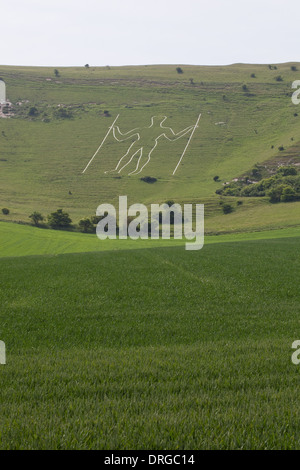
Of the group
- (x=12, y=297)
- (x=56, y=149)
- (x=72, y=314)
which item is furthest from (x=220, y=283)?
(x=56, y=149)

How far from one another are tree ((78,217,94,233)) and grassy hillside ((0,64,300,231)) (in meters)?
16.1

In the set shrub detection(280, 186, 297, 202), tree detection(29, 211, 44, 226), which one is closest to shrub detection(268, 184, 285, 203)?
shrub detection(280, 186, 297, 202)

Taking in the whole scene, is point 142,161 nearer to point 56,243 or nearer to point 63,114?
point 63,114

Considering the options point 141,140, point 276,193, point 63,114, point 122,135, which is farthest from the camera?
point 63,114

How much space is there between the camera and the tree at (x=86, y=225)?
8675 centimetres

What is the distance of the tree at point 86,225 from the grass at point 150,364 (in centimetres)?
6282

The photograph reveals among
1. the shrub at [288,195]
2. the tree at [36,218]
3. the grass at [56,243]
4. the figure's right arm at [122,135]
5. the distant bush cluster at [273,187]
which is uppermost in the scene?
the figure's right arm at [122,135]

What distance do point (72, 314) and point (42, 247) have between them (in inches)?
1852

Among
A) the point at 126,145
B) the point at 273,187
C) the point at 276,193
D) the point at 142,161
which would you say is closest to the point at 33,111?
the point at 126,145

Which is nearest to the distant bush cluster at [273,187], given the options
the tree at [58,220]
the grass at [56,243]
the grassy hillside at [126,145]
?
the grassy hillside at [126,145]

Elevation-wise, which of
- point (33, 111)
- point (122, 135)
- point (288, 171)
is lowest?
point (288, 171)

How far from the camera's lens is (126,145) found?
6083 inches

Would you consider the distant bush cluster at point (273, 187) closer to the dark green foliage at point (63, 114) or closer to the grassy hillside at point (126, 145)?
the grassy hillside at point (126, 145)

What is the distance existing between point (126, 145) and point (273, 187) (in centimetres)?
6887
